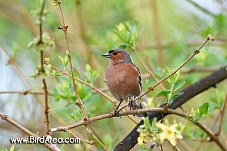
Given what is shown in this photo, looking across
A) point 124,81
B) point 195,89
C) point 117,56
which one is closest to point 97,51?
point 117,56

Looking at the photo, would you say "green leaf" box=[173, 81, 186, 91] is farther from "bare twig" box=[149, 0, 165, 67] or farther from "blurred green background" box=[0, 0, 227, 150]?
"bare twig" box=[149, 0, 165, 67]

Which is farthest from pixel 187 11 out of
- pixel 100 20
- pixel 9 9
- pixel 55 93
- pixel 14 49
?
pixel 55 93

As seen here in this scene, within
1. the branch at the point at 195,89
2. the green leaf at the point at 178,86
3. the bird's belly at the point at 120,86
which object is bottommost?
the green leaf at the point at 178,86

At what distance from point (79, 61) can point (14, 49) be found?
2187mm


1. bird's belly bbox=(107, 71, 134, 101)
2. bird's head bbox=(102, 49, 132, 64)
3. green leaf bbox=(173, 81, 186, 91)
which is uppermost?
bird's head bbox=(102, 49, 132, 64)

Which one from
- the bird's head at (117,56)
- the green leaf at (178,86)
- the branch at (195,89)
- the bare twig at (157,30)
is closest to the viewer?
the green leaf at (178,86)

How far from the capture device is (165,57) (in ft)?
24.6

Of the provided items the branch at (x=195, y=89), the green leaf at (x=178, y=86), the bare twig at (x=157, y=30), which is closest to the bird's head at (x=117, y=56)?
the branch at (x=195, y=89)

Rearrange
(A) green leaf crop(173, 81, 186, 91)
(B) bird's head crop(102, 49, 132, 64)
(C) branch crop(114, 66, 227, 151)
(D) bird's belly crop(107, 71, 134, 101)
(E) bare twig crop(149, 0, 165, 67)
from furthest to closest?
1. (E) bare twig crop(149, 0, 165, 67)
2. (B) bird's head crop(102, 49, 132, 64)
3. (D) bird's belly crop(107, 71, 134, 101)
4. (C) branch crop(114, 66, 227, 151)
5. (A) green leaf crop(173, 81, 186, 91)

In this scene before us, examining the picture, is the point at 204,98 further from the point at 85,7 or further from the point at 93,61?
the point at 85,7

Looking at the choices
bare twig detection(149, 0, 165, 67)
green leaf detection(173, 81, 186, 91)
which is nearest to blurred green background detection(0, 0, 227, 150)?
bare twig detection(149, 0, 165, 67)

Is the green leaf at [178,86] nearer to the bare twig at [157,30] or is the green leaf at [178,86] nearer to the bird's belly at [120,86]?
the bird's belly at [120,86]

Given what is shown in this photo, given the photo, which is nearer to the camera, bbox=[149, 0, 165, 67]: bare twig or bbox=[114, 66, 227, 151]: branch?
bbox=[114, 66, 227, 151]: branch

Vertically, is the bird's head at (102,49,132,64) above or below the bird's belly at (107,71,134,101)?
above
